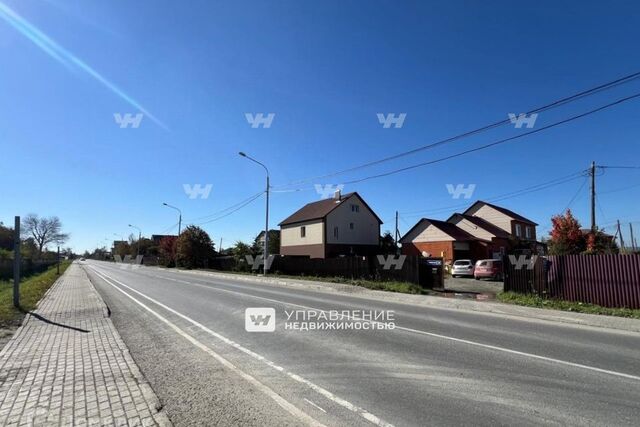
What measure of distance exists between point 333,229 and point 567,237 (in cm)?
2194

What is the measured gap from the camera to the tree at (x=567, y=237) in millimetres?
26844

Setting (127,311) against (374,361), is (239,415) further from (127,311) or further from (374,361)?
(127,311)

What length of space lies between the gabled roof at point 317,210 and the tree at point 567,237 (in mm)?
21114

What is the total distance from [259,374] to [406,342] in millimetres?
3329

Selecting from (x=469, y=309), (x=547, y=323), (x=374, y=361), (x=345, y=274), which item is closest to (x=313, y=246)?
(x=345, y=274)

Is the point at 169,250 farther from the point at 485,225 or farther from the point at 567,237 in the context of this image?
the point at 567,237

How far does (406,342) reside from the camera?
822cm
